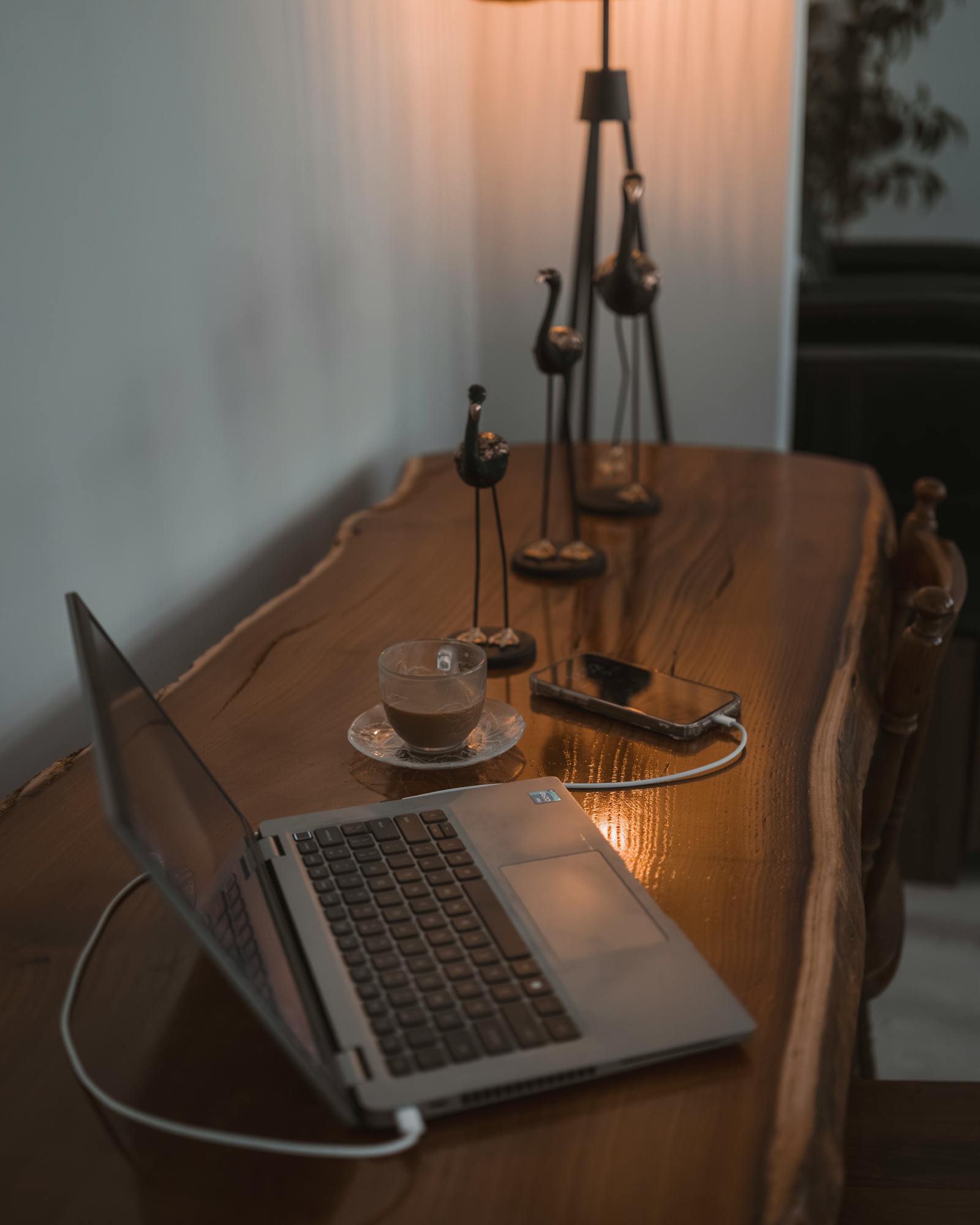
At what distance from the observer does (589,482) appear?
1.68 m

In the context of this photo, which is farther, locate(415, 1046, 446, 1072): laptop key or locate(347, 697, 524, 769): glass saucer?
locate(347, 697, 524, 769): glass saucer

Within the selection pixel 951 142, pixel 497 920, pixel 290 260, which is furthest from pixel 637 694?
pixel 951 142

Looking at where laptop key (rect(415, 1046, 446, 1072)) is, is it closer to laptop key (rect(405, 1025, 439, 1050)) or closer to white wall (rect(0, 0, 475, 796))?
laptop key (rect(405, 1025, 439, 1050))

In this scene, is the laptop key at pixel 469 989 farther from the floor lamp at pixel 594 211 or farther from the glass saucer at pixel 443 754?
the floor lamp at pixel 594 211

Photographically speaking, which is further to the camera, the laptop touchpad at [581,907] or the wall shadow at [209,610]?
the wall shadow at [209,610]

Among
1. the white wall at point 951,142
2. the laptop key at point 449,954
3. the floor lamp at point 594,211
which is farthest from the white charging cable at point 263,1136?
the white wall at point 951,142

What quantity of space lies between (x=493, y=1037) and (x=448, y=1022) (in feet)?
0.09

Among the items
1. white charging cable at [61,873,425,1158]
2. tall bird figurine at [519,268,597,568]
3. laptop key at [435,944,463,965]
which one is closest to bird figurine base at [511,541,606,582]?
tall bird figurine at [519,268,597,568]

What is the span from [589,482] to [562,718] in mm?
772

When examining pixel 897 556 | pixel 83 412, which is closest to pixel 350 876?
pixel 83 412

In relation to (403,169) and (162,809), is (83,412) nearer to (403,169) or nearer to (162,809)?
(162,809)

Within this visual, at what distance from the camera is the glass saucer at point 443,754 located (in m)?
0.88

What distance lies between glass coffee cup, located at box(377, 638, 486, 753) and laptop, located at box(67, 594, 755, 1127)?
0.09 metres

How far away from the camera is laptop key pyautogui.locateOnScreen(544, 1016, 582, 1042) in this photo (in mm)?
585
